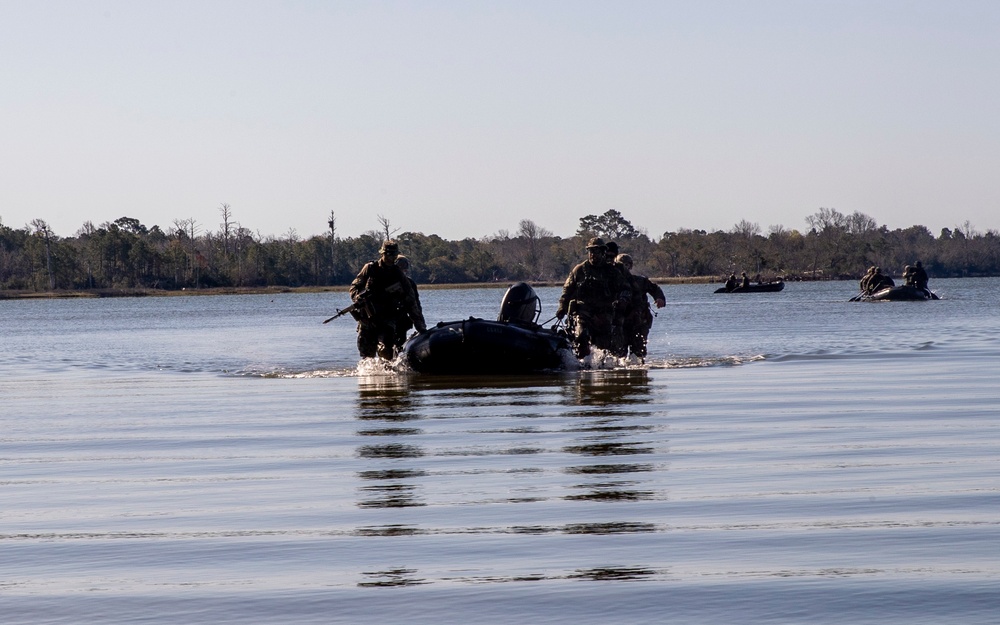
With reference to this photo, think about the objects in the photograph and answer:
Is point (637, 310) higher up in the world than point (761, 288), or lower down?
higher up

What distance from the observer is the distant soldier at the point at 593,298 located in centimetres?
1897

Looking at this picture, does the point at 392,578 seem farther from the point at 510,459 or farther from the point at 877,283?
the point at 877,283

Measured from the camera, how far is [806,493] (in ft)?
23.9

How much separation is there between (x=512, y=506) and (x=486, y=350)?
467 inches

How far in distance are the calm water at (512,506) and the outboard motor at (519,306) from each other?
490 cm

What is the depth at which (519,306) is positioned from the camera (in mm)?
20656

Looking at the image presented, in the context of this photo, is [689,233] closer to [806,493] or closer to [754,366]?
[754,366]

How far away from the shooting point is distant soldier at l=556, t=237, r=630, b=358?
62.2ft

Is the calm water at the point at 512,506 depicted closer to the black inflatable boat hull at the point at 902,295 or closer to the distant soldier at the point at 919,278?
the black inflatable boat hull at the point at 902,295

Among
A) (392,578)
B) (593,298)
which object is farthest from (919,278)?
(392,578)

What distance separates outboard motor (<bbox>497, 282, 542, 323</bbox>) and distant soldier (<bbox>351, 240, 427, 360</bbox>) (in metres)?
1.48

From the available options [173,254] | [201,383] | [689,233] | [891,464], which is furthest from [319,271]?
[891,464]

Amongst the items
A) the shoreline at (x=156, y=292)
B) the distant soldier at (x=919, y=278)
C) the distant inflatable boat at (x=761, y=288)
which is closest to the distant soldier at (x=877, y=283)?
the distant soldier at (x=919, y=278)

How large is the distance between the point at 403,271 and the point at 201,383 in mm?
3036
